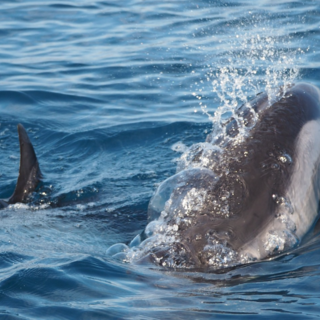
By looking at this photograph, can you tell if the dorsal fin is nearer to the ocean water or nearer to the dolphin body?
the ocean water

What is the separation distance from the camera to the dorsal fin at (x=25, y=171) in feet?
22.3

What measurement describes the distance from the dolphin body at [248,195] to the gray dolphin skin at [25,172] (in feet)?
8.60

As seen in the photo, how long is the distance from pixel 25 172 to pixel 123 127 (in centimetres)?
281

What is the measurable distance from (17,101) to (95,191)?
4305 millimetres

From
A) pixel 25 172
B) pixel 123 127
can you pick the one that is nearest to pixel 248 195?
pixel 25 172

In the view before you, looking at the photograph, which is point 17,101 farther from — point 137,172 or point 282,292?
point 282,292

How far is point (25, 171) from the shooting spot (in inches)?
271

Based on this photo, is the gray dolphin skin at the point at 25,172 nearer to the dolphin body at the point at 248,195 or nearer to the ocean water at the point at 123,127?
the ocean water at the point at 123,127

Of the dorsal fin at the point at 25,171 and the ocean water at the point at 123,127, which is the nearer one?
the ocean water at the point at 123,127

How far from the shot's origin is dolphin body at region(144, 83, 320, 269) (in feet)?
13.5

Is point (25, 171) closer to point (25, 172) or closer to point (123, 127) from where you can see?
point (25, 172)

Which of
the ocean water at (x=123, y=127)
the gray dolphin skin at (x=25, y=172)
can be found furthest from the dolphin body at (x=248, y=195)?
the gray dolphin skin at (x=25, y=172)

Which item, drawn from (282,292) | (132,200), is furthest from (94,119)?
(282,292)

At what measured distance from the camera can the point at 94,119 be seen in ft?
32.7
